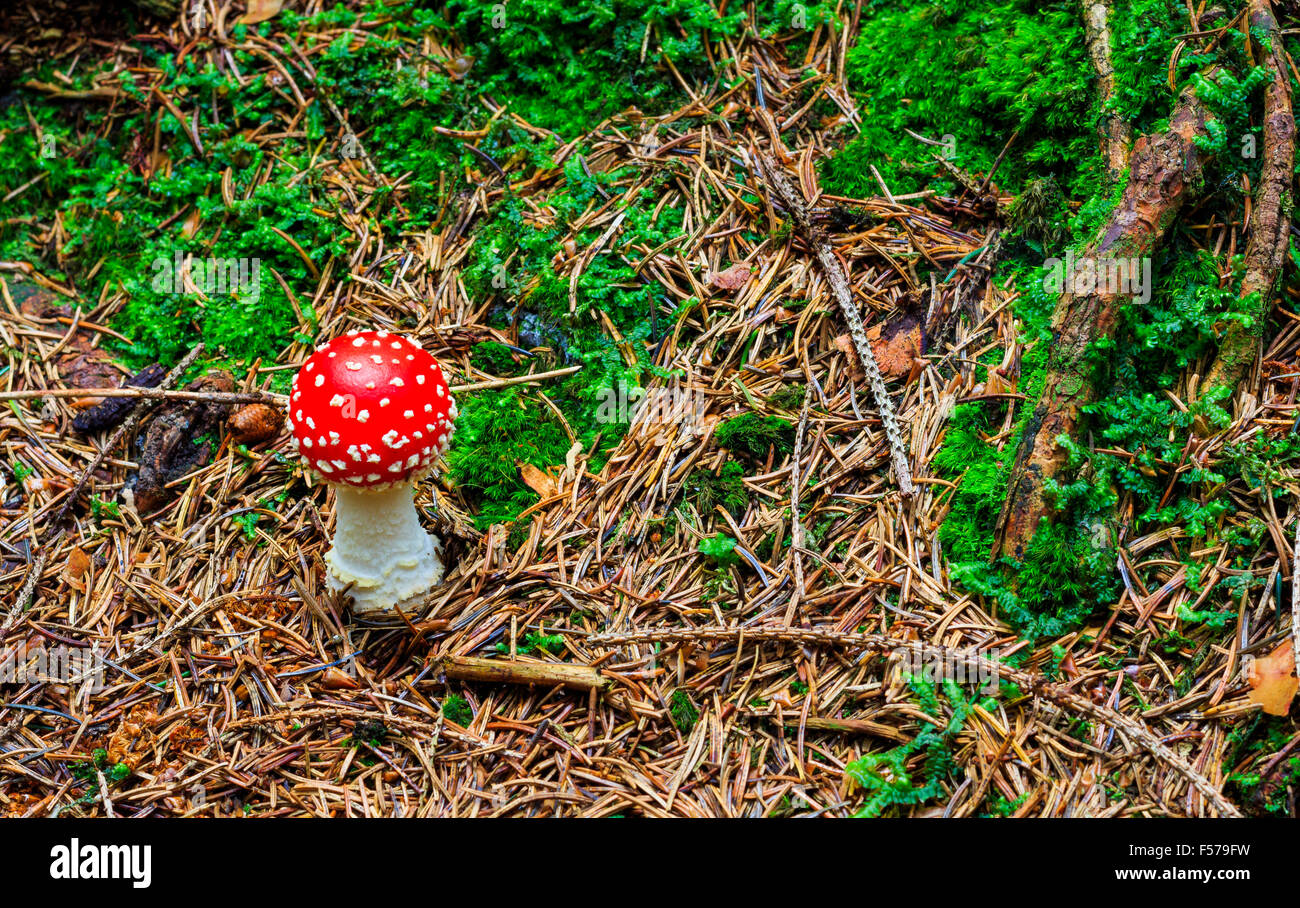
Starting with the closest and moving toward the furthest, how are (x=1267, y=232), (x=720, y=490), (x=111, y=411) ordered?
(x=1267, y=232)
(x=720, y=490)
(x=111, y=411)

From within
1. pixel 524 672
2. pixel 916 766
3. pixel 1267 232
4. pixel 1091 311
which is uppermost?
pixel 1267 232

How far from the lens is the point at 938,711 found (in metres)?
2.49

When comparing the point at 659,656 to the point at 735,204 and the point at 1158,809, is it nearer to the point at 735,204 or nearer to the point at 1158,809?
the point at 1158,809

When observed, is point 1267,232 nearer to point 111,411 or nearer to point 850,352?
point 850,352

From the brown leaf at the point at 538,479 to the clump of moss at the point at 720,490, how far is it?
1.70 ft

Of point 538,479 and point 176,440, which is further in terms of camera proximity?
point 176,440

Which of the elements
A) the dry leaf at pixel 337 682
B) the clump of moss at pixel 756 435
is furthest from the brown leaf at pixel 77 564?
the clump of moss at pixel 756 435

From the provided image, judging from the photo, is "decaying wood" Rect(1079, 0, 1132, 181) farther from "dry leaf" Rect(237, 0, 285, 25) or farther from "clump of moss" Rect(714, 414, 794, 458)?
"dry leaf" Rect(237, 0, 285, 25)

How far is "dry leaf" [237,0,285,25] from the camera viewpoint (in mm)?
4277

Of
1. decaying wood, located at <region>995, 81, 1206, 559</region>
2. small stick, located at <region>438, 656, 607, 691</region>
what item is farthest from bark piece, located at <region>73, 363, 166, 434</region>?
decaying wood, located at <region>995, 81, 1206, 559</region>

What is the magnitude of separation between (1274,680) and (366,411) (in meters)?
2.64

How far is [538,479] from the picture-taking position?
3.29 metres

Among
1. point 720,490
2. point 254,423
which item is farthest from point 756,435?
point 254,423

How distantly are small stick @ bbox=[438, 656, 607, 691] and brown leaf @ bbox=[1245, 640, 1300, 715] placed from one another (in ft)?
5.98
